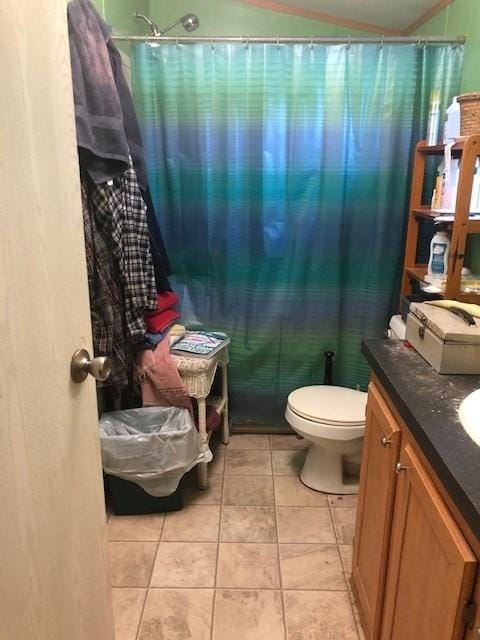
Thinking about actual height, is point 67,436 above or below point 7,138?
below

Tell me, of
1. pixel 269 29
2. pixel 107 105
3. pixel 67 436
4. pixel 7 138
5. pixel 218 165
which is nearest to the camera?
pixel 7 138

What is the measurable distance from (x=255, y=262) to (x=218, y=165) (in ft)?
1.64

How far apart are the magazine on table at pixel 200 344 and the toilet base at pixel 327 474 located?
2.06ft

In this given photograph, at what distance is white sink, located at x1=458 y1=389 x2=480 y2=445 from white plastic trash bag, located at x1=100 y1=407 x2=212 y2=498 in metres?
1.18

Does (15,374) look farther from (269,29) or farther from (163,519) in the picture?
(269,29)

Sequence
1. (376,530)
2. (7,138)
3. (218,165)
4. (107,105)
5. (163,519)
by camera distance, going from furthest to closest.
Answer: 1. (218,165)
2. (163,519)
3. (107,105)
4. (376,530)
5. (7,138)

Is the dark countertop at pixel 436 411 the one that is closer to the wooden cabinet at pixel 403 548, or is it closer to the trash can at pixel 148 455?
the wooden cabinet at pixel 403 548

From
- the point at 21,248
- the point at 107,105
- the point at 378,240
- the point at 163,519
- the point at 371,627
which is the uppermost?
the point at 107,105

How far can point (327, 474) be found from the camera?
7.66ft

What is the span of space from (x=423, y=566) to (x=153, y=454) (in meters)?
1.20

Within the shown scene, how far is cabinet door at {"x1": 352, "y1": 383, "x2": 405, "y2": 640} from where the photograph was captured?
1.32 meters

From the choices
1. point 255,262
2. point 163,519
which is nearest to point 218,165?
point 255,262

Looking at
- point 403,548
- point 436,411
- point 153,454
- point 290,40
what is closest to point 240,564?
point 153,454

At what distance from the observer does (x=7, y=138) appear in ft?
2.53
